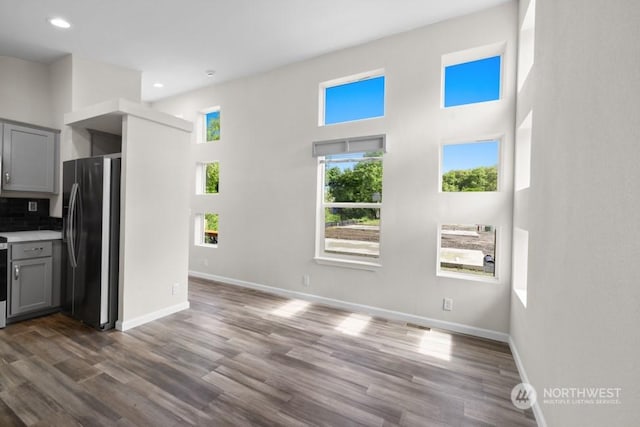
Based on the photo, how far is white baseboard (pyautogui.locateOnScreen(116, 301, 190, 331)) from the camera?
10.1ft

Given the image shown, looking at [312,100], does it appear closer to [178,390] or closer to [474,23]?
[474,23]

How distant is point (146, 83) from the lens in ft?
16.2

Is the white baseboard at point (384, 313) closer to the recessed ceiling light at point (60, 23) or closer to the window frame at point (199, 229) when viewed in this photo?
the window frame at point (199, 229)

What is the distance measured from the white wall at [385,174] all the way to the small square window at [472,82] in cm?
17

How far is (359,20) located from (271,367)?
12.0 ft

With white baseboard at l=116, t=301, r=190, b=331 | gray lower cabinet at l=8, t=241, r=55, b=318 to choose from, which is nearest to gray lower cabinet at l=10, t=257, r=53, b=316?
gray lower cabinet at l=8, t=241, r=55, b=318

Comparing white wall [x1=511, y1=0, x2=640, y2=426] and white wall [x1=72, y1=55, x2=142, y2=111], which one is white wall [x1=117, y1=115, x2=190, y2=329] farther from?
white wall [x1=511, y1=0, x2=640, y2=426]

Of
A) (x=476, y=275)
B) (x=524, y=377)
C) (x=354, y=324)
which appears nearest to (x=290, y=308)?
(x=354, y=324)

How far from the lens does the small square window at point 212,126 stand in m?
5.38

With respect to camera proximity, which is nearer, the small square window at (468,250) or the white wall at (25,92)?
the small square window at (468,250)

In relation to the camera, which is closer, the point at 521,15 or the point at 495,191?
the point at 521,15

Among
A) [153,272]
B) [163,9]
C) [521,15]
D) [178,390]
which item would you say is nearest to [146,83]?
[163,9]

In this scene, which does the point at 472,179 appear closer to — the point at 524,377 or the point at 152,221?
the point at 524,377

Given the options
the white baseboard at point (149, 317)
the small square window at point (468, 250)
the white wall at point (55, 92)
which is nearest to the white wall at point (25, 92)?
the white wall at point (55, 92)
